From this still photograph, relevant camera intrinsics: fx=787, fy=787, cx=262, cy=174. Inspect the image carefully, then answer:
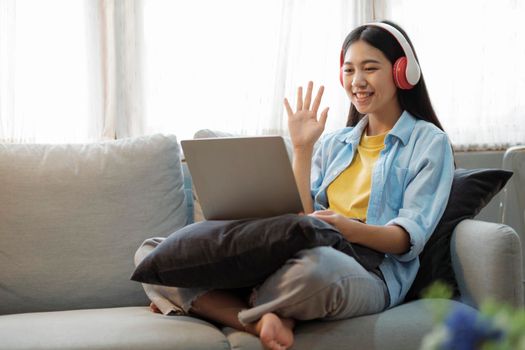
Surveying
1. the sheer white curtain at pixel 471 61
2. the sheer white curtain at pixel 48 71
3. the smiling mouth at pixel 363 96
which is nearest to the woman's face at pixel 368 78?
the smiling mouth at pixel 363 96

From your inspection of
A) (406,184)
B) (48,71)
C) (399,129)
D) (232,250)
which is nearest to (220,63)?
(48,71)

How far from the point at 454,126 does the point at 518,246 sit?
132 cm

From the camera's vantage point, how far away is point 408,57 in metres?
2.14

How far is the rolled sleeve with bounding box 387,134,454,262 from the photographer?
1972 mm

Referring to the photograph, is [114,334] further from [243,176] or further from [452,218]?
[452,218]

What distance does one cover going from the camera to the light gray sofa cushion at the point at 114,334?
5.84 feet

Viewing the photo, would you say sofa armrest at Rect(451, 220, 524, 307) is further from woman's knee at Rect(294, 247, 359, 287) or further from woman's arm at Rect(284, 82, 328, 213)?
woman's arm at Rect(284, 82, 328, 213)

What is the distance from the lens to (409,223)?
196 centimetres

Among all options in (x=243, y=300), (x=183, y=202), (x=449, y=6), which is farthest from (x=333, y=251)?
(x=449, y=6)

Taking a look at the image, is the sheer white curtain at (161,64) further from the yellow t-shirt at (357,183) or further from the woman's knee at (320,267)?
the woman's knee at (320,267)

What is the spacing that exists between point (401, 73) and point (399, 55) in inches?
3.0

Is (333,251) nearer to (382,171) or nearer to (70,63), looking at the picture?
(382,171)

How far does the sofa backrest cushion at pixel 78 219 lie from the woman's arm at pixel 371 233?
68 cm

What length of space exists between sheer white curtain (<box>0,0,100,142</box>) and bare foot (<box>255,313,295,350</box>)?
136 cm
